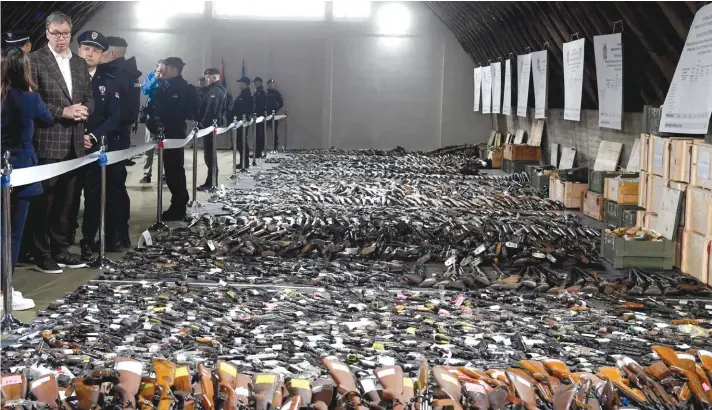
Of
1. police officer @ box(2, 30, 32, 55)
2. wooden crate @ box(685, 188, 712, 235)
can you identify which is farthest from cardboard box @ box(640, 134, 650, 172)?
police officer @ box(2, 30, 32, 55)

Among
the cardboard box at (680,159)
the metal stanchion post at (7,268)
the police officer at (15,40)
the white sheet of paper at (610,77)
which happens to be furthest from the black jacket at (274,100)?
the metal stanchion post at (7,268)

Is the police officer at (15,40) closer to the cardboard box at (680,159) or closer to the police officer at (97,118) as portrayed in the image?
the police officer at (97,118)

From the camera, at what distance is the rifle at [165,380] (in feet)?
11.4

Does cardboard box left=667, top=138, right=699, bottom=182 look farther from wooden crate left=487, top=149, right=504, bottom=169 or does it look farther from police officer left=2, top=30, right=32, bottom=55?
wooden crate left=487, top=149, right=504, bottom=169

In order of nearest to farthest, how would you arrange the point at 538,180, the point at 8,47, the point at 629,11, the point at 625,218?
1. the point at 8,47
2. the point at 625,218
3. the point at 629,11
4. the point at 538,180

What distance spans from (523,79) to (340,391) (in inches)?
547

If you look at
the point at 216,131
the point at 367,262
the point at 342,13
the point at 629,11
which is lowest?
the point at 367,262

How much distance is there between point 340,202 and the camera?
37.4 ft

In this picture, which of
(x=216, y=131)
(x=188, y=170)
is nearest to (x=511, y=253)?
(x=216, y=131)

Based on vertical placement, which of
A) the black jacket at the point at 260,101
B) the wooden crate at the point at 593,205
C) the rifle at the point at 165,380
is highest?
the black jacket at the point at 260,101

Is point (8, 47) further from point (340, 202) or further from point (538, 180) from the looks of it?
point (538, 180)

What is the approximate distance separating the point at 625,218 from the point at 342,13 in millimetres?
16027

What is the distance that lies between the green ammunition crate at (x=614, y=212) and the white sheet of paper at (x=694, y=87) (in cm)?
114

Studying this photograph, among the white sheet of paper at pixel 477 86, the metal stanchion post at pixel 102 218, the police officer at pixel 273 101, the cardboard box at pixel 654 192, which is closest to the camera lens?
the metal stanchion post at pixel 102 218
